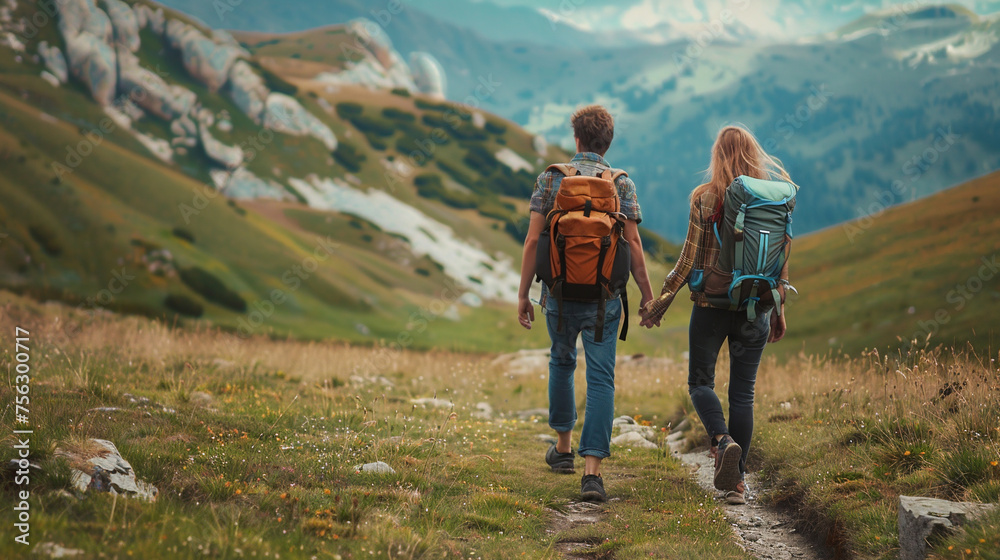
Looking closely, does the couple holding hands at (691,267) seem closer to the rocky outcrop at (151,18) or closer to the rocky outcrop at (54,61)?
the rocky outcrop at (54,61)

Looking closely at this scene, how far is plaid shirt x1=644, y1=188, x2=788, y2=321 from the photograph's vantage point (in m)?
5.59

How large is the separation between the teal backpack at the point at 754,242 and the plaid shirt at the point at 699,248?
0.15 metres

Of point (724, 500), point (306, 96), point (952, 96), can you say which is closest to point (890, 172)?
point (952, 96)

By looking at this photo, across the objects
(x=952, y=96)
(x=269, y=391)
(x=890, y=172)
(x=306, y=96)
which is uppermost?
(x=952, y=96)

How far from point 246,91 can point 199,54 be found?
525cm

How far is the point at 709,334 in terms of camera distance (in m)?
5.66

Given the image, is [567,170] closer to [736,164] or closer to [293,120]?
[736,164]

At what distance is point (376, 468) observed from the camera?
18.3ft

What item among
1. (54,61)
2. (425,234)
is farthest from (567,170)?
(425,234)

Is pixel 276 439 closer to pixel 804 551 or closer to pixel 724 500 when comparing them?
pixel 724 500

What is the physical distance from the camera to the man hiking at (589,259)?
17.7 feet

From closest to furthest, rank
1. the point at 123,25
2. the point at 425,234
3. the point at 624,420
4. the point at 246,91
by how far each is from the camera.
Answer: the point at 624,420, the point at 123,25, the point at 425,234, the point at 246,91

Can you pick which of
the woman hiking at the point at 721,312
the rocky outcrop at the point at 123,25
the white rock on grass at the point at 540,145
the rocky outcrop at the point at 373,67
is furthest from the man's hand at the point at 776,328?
the rocky outcrop at the point at 373,67

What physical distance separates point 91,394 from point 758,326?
6.84m
